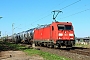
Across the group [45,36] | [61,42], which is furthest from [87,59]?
[45,36]

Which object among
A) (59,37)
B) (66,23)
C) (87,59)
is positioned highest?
(66,23)

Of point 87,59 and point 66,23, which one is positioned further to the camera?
point 66,23

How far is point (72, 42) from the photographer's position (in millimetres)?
28312

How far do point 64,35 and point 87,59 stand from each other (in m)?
12.9

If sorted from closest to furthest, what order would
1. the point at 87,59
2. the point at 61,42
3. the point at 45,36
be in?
1. the point at 87,59
2. the point at 61,42
3. the point at 45,36

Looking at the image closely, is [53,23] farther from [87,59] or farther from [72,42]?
[87,59]

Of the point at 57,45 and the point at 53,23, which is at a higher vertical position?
the point at 53,23

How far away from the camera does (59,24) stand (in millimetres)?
28484

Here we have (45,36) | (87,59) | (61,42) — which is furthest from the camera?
(45,36)

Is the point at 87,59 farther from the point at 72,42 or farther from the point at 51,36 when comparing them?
the point at 51,36

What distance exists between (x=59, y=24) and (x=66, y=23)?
0.95 meters

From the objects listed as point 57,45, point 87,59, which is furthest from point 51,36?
point 87,59

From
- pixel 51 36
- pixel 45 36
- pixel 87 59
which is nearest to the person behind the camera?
pixel 87 59

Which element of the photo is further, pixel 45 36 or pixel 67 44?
pixel 45 36
